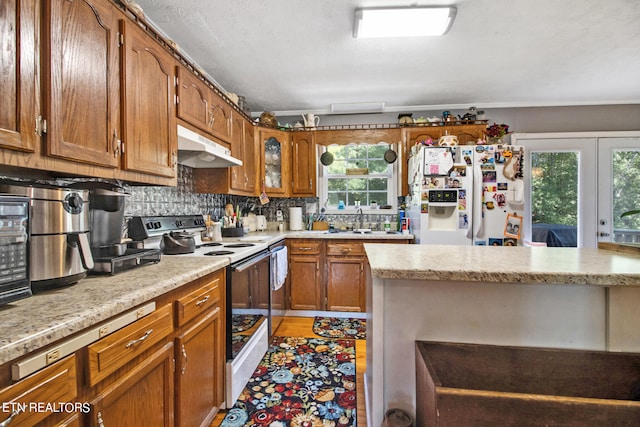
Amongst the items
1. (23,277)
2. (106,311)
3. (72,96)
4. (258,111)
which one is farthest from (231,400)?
(258,111)

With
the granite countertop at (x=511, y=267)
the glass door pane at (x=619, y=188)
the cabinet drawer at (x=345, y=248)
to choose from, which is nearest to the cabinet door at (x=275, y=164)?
the cabinet drawer at (x=345, y=248)

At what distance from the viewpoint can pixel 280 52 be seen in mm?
2340

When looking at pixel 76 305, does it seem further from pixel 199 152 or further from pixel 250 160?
pixel 250 160

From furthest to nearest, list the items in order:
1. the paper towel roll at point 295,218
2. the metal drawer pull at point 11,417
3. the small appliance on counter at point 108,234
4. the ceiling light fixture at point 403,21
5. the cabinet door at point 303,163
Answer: the paper towel roll at point 295,218, the cabinet door at point 303,163, the ceiling light fixture at point 403,21, the small appliance on counter at point 108,234, the metal drawer pull at point 11,417

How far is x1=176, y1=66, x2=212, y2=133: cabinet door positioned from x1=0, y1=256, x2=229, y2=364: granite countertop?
1.12 m

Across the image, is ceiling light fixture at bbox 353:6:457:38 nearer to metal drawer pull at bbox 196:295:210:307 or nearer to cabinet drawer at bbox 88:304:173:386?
metal drawer pull at bbox 196:295:210:307

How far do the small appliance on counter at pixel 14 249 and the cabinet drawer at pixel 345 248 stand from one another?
7.98ft

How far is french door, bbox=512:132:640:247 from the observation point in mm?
3373

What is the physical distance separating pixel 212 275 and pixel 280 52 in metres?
1.92

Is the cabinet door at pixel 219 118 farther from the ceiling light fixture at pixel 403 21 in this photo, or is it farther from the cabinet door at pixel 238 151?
the ceiling light fixture at pixel 403 21

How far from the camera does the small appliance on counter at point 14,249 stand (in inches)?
30.0

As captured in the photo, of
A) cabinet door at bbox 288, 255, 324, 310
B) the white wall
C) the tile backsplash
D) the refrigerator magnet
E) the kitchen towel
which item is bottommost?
cabinet door at bbox 288, 255, 324, 310

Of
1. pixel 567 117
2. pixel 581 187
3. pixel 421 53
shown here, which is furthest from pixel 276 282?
pixel 567 117

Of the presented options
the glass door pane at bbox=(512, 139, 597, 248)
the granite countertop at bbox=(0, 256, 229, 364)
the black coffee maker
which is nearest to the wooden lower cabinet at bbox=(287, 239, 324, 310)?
the granite countertop at bbox=(0, 256, 229, 364)
